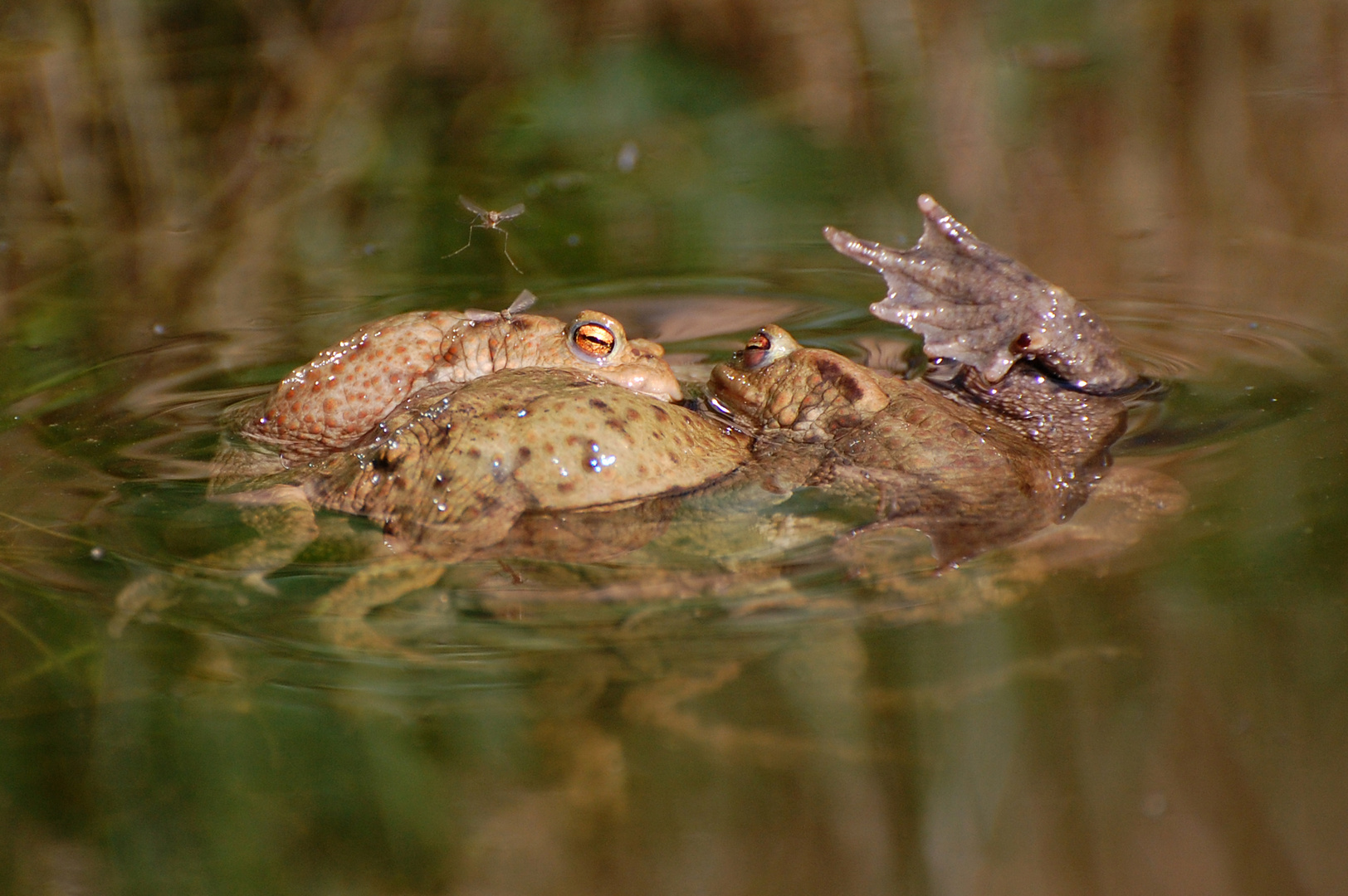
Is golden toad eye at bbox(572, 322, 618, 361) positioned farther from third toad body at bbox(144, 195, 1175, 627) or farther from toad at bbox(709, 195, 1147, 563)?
toad at bbox(709, 195, 1147, 563)

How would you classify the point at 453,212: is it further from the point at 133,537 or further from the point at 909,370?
the point at 133,537

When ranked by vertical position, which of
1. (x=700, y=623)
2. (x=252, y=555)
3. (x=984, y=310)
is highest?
(x=984, y=310)

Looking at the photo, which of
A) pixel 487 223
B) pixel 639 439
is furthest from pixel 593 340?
pixel 487 223

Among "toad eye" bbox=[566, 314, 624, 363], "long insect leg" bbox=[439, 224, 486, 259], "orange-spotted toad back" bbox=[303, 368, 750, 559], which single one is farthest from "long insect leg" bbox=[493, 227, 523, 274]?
"orange-spotted toad back" bbox=[303, 368, 750, 559]

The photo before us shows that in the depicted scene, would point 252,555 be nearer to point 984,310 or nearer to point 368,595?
point 368,595

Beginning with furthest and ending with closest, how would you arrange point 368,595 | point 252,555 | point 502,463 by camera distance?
point 502,463
point 252,555
point 368,595

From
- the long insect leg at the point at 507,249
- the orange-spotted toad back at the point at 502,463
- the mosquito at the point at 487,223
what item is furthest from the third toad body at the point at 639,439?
the mosquito at the point at 487,223

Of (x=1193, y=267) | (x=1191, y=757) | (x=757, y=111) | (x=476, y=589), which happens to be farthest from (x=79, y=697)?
(x=757, y=111)
